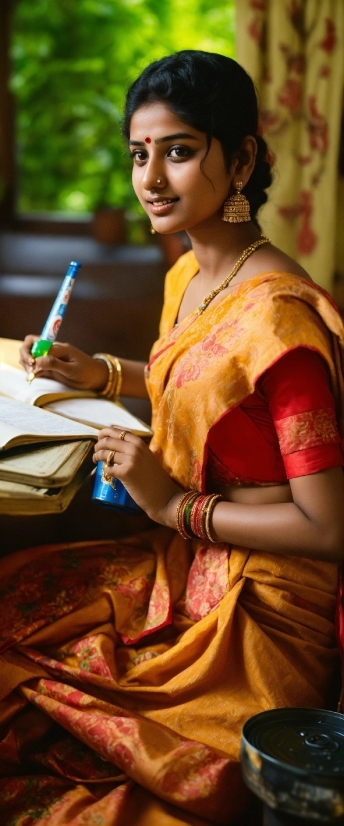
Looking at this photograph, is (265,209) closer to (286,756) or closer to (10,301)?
(10,301)

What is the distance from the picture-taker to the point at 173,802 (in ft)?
3.10

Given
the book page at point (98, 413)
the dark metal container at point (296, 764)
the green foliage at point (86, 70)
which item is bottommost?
the dark metal container at point (296, 764)

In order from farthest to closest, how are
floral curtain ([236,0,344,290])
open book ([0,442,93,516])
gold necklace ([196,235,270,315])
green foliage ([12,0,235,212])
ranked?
green foliage ([12,0,235,212]), floral curtain ([236,0,344,290]), gold necklace ([196,235,270,315]), open book ([0,442,93,516])

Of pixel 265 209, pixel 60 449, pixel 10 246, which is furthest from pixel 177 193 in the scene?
pixel 10 246

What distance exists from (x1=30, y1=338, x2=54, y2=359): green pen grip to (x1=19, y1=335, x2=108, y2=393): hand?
2 centimetres

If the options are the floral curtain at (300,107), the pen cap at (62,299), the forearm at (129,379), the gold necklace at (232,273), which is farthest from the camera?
the floral curtain at (300,107)

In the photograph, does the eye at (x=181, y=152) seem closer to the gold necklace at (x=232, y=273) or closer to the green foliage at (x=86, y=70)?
the gold necklace at (x=232, y=273)

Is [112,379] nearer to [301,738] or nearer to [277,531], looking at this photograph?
[277,531]

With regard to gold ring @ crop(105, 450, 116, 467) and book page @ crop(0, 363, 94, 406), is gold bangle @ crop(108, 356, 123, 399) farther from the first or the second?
gold ring @ crop(105, 450, 116, 467)

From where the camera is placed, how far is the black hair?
1115mm

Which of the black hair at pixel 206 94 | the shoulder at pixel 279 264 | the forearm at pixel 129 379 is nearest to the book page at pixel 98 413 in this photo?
the forearm at pixel 129 379

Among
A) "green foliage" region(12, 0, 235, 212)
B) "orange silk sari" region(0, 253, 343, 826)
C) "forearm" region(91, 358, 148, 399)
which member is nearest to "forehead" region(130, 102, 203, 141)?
"orange silk sari" region(0, 253, 343, 826)

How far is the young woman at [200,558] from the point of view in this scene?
3.33ft

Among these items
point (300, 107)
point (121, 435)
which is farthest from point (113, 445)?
point (300, 107)
